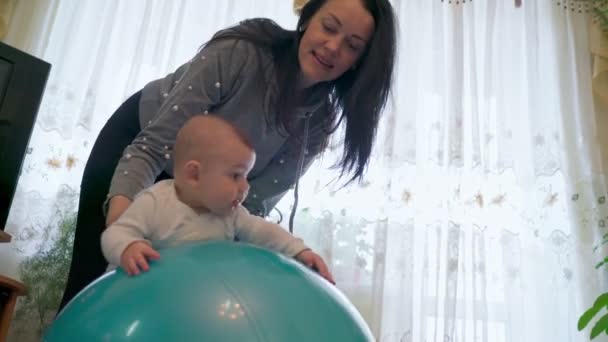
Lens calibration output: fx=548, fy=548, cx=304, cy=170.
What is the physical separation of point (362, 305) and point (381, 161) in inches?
21.1

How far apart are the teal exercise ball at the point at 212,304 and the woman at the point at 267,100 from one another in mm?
274

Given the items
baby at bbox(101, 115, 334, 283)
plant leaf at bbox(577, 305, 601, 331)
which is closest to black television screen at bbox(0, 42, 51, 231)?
baby at bbox(101, 115, 334, 283)

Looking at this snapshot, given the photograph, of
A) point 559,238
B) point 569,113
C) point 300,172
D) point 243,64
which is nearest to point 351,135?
point 300,172

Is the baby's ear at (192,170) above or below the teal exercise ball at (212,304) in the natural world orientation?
above

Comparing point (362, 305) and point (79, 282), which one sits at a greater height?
point (79, 282)

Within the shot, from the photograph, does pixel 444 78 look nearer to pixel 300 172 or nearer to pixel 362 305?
pixel 362 305

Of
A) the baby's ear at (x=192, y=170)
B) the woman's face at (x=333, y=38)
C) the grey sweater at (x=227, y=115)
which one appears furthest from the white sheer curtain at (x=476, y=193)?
the baby's ear at (x=192, y=170)

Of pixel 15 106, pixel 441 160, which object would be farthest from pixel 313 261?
pixel 15 106

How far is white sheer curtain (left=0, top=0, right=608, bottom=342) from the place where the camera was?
6.36 feet

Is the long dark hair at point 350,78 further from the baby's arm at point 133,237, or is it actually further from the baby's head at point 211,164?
the baby's arm at point 133,237

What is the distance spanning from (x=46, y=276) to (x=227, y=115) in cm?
112

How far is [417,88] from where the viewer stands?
2172 millimetres

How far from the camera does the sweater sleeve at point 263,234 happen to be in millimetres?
982

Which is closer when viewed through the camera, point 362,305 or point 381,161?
point 362,305
